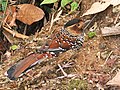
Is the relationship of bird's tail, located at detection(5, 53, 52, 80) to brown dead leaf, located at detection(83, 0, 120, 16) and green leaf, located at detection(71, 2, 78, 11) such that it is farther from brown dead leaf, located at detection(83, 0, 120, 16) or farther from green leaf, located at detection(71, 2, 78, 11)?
green leaf, located at detection(71, 2, 78, 11)

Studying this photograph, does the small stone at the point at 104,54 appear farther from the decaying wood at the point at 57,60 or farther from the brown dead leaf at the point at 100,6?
the brown dead leaf at the point at 100,6

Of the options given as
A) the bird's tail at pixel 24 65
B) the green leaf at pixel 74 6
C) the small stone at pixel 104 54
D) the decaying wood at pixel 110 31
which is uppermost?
the green leaf at pixel 74 6

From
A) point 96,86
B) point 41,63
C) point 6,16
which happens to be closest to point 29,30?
point 6,16

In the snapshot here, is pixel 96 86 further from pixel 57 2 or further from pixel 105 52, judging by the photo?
pixel 57 2

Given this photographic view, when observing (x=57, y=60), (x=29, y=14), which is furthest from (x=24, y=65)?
(x=29, y=14)

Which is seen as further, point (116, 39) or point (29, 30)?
point (29, 30)

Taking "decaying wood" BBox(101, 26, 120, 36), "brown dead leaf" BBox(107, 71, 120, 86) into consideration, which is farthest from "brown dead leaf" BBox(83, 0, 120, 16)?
"brown dead leaf" BBox(107, 71, 120, 86)

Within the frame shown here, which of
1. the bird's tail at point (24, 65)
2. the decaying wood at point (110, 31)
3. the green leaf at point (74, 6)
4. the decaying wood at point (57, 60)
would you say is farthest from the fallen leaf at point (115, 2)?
the bird's tail at point (24, 65)
